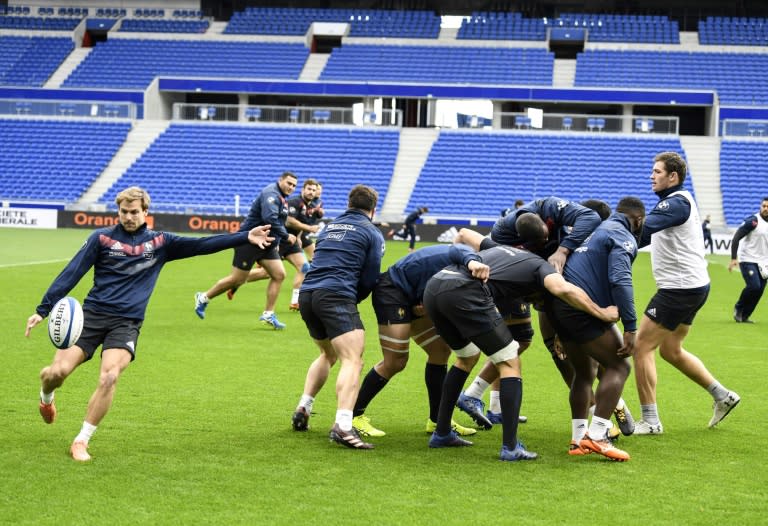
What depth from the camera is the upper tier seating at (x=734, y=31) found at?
53.9 m

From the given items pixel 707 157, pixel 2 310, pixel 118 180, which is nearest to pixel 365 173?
pixel 118 180

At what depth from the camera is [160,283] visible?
2203 centimetres

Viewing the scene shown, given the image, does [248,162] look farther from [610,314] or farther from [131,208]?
[610,314]

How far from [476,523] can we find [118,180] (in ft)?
148

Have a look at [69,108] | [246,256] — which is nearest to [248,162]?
[69,108]

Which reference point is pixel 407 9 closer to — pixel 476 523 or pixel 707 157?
pixel 707 157

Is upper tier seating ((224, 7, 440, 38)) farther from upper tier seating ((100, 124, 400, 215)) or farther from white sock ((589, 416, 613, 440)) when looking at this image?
white sock ((589, 416, 613, 440))

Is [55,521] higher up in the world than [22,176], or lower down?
higher up

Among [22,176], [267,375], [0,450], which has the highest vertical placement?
[0,450]

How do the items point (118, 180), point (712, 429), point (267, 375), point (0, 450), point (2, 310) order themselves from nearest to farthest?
point (0, 450) → point (712, 429) → point (267, 375) → point (2, 310) → point (118, 180)

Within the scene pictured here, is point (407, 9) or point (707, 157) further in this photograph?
point (407, 9)

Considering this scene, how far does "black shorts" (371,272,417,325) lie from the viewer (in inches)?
318

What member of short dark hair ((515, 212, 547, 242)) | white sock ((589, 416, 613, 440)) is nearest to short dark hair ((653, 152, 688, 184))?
short dark hair ((515, 212, 547, 242))

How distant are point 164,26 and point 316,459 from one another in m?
54.9
